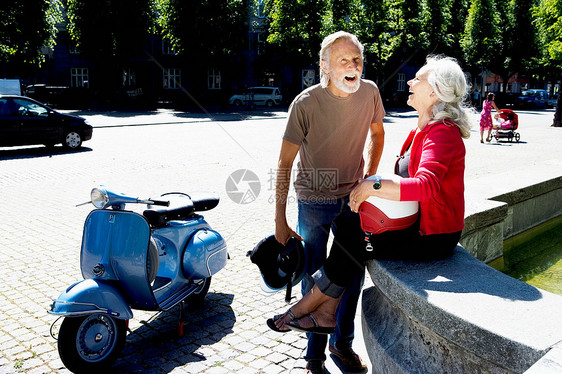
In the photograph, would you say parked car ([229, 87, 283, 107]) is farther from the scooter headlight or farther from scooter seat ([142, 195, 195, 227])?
the scooter headlight

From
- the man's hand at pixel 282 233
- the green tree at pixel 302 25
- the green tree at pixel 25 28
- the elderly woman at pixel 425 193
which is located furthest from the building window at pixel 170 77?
the elderly woman at pixel 425 193

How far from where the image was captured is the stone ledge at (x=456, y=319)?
1988 mm

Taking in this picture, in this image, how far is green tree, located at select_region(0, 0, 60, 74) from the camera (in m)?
29.1

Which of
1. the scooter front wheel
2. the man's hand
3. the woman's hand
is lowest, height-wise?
the scooter front wheel

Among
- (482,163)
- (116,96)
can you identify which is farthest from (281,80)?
(482,163)

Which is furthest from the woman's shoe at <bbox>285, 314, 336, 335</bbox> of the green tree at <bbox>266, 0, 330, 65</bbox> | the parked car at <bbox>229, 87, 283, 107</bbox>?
the parked car at <bbox>229, 87, 283, 107</bbox>

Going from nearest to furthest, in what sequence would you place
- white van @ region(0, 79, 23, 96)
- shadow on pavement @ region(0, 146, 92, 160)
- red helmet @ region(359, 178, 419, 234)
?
red helmet @ region(359, 178, 419, 234) < shadow on pavement @ region(0, 146, 92, 160) < white van @ region(0, 79, 23, 96)

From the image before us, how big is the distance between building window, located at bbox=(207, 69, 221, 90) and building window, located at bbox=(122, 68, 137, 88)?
22.4 feet

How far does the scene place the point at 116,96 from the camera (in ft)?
127

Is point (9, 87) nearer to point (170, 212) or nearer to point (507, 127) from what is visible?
point (507, 127)

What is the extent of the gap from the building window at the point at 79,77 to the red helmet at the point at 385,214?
157 ft

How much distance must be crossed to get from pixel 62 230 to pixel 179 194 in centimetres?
287

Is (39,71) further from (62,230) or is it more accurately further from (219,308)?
(219,308)

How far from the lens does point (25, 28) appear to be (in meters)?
30.2
